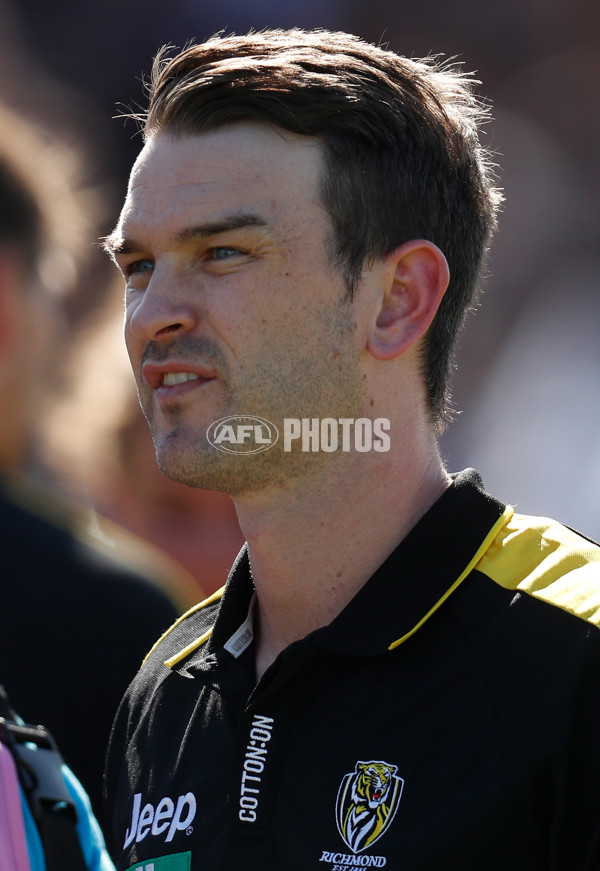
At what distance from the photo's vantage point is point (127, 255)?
1749mm

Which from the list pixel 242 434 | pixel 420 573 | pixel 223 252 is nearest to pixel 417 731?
pixel 420 573

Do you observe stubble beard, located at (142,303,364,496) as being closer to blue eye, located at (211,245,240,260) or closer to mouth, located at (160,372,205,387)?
mouth, located at (160,372,205,387)

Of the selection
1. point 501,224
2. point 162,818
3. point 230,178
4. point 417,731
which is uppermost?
point 501,224

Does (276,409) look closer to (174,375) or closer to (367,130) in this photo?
(174,375)

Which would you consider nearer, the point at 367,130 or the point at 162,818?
the point at 162,818

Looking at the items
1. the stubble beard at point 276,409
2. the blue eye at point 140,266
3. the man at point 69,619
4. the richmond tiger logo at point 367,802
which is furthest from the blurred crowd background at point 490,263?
the richmond tiger logo at point 367,802

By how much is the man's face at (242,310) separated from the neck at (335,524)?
0.05m

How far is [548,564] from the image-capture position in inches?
57.4

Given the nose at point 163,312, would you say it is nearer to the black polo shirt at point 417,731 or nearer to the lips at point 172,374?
the lips at point 172,374

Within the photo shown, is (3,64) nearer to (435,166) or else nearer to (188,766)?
(435,166)

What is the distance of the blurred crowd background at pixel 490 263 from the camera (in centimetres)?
344

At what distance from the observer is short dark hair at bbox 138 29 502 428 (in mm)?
1680

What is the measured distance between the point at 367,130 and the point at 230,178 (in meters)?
0.27

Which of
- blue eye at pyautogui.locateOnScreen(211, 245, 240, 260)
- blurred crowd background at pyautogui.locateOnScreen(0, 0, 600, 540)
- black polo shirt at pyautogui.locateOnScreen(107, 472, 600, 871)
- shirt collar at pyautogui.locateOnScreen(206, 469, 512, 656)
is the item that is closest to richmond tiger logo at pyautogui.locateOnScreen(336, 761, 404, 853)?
black polo shirt at pyautogui.locateOnScreen(107, 472, 600, 871)
